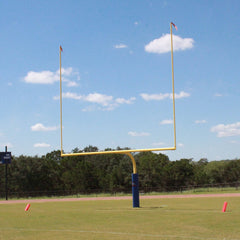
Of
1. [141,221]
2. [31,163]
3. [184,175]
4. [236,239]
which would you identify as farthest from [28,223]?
[31,163]

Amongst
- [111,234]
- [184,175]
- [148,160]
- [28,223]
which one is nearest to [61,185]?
[148,160]

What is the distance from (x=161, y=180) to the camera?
52.6 m

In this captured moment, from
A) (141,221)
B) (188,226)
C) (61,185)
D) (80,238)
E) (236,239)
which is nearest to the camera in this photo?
(236,239)

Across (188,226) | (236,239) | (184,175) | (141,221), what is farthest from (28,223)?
(184,175)

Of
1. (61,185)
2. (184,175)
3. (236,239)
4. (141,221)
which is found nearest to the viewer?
(236,239)

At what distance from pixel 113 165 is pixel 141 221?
49.0 meters

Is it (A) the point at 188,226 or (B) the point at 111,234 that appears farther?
(A) the point at 188,226

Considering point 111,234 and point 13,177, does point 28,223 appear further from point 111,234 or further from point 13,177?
point 13,177

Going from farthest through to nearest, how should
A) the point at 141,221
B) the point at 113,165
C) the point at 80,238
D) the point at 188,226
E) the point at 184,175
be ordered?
the point at 113,165, the point at 184,175, the point at 141,221, the point at 188,226, the point at 80,238

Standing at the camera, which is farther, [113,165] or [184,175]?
[113,165]

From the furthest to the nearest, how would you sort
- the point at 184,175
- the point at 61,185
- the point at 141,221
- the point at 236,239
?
the point at 61,185 → the point at 184,175 → the point at 141,221 → the point at 236,239

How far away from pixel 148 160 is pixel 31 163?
15983 mm

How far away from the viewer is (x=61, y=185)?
5569 centimetres

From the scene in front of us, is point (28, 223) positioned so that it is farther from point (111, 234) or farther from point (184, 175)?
point (184, 175)
